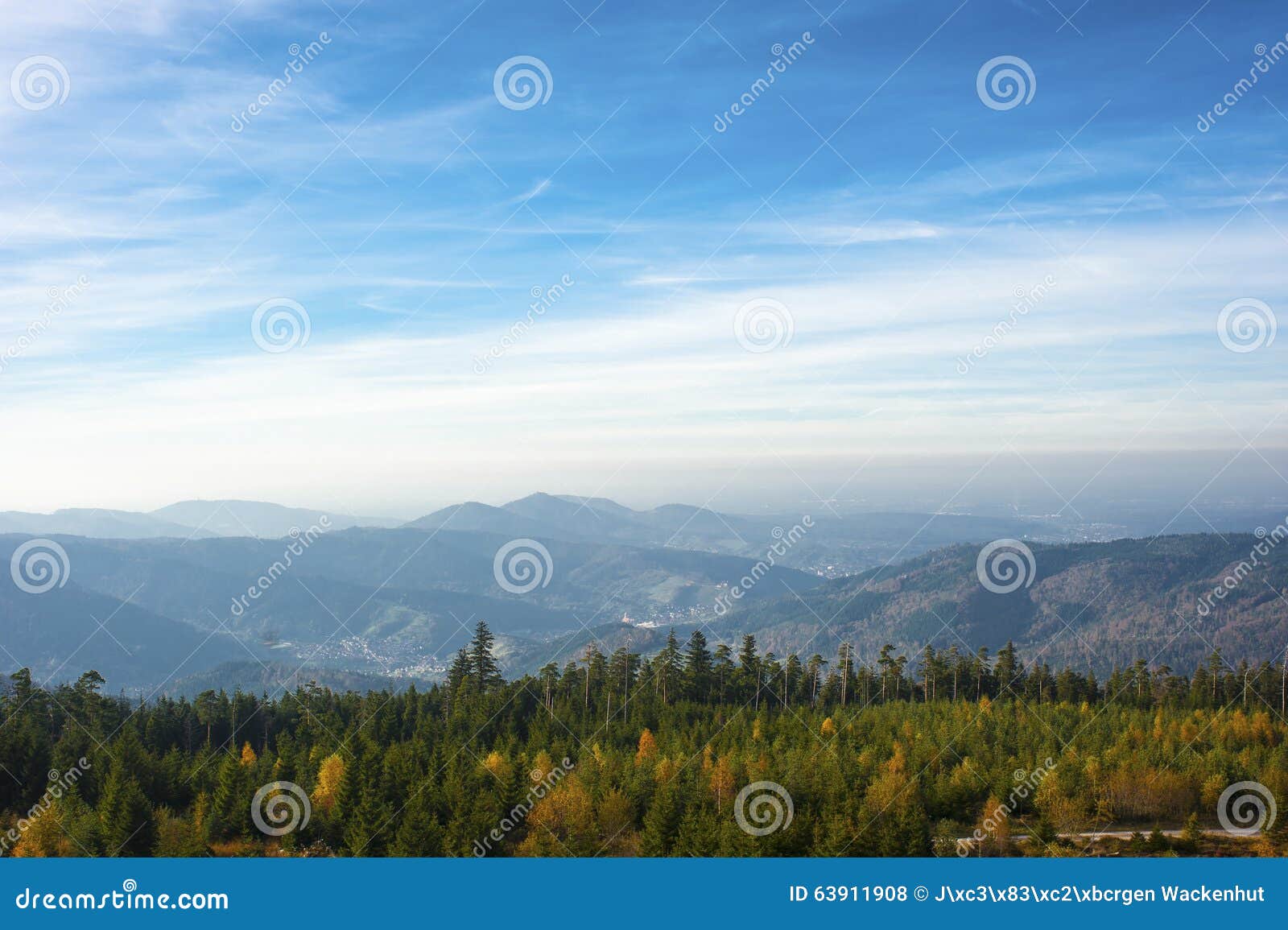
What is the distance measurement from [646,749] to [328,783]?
17.6 meters

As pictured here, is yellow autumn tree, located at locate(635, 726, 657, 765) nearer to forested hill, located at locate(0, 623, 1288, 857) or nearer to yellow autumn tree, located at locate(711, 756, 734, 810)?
forested hill, located at locate(0, 623, 1288, 857)

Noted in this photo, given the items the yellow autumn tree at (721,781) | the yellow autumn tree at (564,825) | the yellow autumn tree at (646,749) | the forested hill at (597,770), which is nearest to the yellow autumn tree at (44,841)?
the forested hill at (597,770)

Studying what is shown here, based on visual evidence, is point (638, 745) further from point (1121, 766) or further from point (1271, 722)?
point (1271, 722)

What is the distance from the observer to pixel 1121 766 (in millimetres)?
42531

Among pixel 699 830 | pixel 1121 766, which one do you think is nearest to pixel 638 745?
pixel 699 830

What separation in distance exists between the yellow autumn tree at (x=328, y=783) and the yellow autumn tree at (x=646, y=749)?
15.2 meters

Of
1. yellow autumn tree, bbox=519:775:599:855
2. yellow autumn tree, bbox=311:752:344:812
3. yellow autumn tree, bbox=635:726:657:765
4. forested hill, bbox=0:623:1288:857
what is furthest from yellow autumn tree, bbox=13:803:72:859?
yellow autumn tree, bbox=635:726:657:765

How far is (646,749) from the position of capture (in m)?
50.2

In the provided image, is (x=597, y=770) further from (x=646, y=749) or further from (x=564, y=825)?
(x=646, y=749)

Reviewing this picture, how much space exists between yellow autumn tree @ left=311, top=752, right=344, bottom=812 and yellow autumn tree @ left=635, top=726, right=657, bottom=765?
15.2 meters

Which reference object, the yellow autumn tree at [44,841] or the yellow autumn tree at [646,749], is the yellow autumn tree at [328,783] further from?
the yellow autumn tree at [646,749]

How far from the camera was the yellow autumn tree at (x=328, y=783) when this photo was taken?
4106 centimetres

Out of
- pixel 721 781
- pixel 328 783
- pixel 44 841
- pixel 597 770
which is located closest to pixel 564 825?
pixel 597 770

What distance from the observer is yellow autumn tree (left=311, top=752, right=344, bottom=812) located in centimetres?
4106
